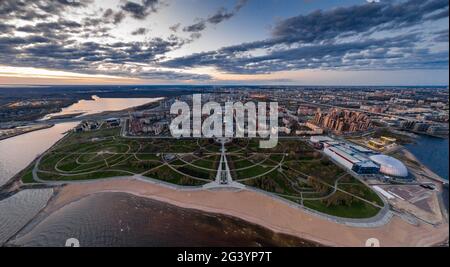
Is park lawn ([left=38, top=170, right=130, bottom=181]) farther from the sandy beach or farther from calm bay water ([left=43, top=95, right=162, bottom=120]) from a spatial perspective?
calm bay water ([left=43, top=95, right=162, bottom=120])

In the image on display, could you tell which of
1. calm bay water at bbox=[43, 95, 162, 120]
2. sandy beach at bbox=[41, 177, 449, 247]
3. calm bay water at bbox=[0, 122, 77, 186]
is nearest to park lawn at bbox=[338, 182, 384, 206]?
sandy beach at bbox=[41, 177, 449, 247]

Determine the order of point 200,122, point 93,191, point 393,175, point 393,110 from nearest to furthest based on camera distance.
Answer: point 93,191
point 393,175
point 200,122
point 393,110

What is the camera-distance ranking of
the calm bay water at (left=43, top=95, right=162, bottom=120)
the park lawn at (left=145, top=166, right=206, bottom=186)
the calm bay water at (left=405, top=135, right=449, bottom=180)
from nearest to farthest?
the park lawn at (left=145, top=166, right=206, bottom=186) < the calm bay water at (left=405, top=135, right=449, bottom=180) < the calm bay water at (left=43, top=95, right=162, bottom=120)

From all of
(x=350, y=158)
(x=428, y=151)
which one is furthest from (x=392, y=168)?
(x=428, y=151)

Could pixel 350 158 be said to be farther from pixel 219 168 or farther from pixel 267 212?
pixel 219 168

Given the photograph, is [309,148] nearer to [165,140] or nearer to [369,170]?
[369,170]
